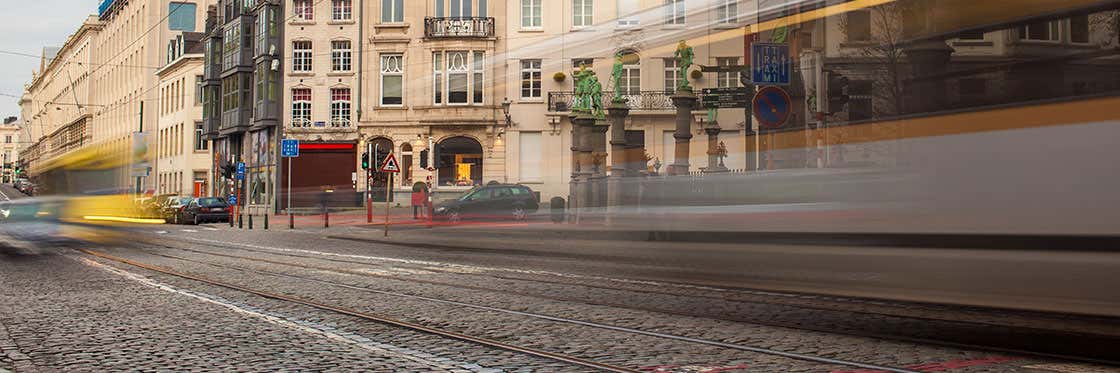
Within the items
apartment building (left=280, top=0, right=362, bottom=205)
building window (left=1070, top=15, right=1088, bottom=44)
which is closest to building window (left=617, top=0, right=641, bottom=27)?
building window (left=1070, top=15, right=1088, bottom=44)

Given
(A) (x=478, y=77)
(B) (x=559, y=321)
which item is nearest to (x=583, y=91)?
(A) (x=478, y=77)

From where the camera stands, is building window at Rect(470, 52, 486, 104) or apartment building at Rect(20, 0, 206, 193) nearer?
building window at Rect(470, 52, 486, 104)

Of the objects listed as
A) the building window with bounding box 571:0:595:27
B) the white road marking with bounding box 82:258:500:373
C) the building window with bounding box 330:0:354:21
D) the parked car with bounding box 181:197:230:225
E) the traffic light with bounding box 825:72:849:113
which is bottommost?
the white road marking with bounding box 82:258:500:373

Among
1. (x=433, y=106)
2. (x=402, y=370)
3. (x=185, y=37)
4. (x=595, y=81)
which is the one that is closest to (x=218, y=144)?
(x=185, y=37)

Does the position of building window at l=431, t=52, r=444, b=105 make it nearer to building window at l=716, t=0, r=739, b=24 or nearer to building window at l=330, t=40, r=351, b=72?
building window at l=716, t=0, r=739, b=24

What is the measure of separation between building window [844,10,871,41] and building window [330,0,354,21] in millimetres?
40999

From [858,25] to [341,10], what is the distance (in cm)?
4329

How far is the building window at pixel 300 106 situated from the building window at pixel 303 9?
3373mm

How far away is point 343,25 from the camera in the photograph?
49.1 meters

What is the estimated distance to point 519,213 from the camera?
14062 millimetres

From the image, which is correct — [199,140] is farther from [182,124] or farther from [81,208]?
[81,208]

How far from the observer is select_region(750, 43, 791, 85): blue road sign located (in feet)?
28.7

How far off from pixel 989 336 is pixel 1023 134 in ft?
6.09

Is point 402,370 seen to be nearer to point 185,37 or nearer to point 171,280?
point 171,280
